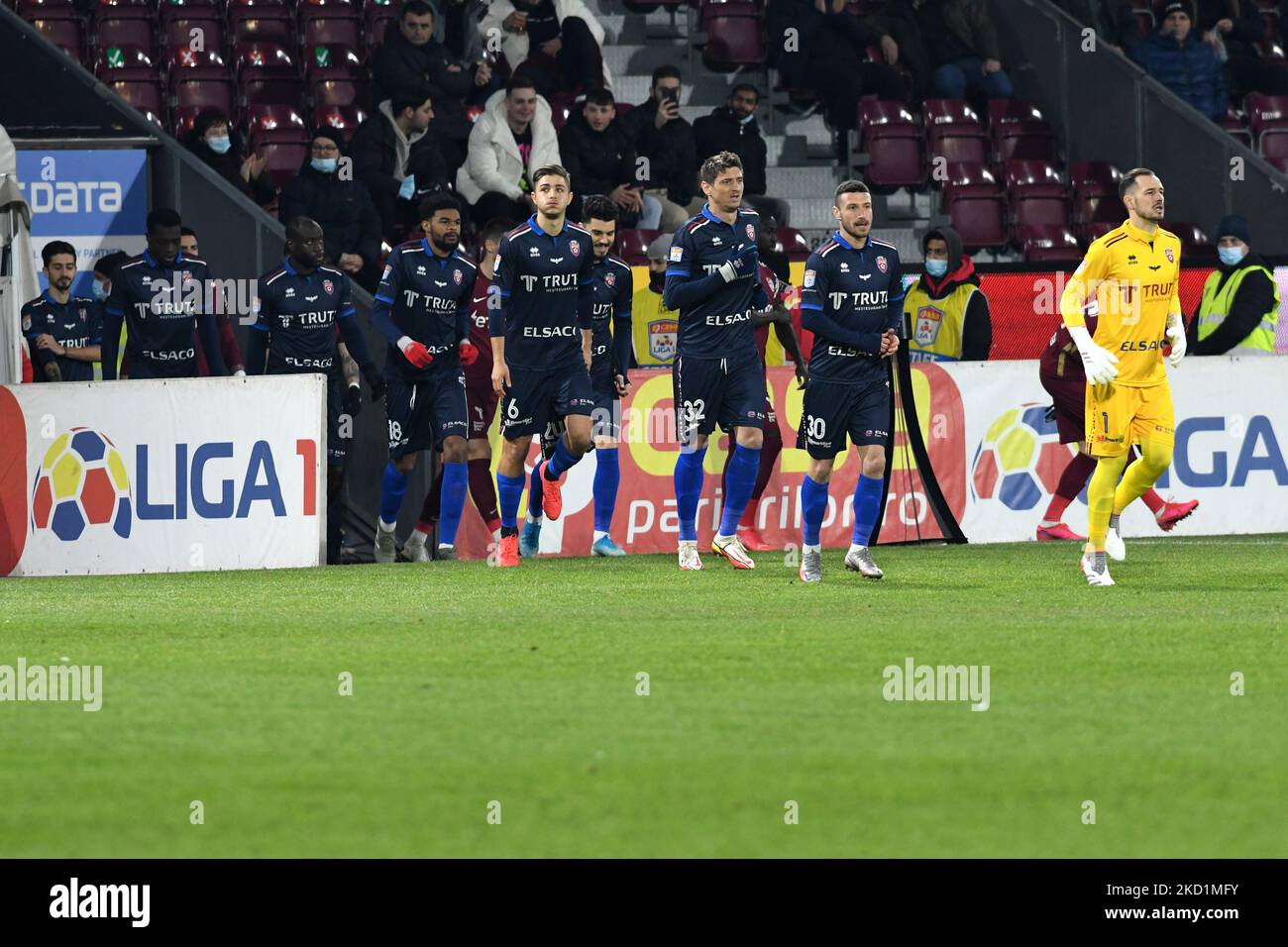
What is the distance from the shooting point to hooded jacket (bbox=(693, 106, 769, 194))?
1911 cm

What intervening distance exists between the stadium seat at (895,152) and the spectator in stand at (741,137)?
1597 millimetres

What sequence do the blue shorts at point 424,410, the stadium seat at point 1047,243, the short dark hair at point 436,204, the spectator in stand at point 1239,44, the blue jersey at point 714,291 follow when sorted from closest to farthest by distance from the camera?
the blue jersey at point 714,291 < the blue shorts at point 424,410 < the short dark hair at point 436,204 < the stadium seat at point 1047,243 < the spectator in stand at point 1239,44

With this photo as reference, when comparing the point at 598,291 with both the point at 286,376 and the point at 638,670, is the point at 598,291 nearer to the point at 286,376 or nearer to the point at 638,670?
the point at 286,376

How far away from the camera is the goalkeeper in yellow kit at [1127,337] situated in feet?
38.4

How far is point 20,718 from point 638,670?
7.68 ft

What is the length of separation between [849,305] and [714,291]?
0.87 metres

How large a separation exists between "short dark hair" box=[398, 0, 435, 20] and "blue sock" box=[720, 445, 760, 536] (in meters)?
7.27

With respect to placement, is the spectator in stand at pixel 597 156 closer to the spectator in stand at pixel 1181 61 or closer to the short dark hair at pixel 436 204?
the short dark hair at pixel 436 204

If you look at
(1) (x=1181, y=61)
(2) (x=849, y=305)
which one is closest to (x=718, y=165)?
(2) (x=849, y=305)

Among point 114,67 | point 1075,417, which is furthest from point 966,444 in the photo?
point 114,67

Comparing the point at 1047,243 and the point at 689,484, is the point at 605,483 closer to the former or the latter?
the point at 689,484

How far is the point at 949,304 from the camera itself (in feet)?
54.2

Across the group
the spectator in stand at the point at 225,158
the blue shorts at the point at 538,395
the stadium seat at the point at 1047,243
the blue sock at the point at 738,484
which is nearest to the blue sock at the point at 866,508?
the blue sock at the point at 738,484

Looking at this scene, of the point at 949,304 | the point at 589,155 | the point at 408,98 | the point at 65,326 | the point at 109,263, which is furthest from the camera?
the point at 589,155
